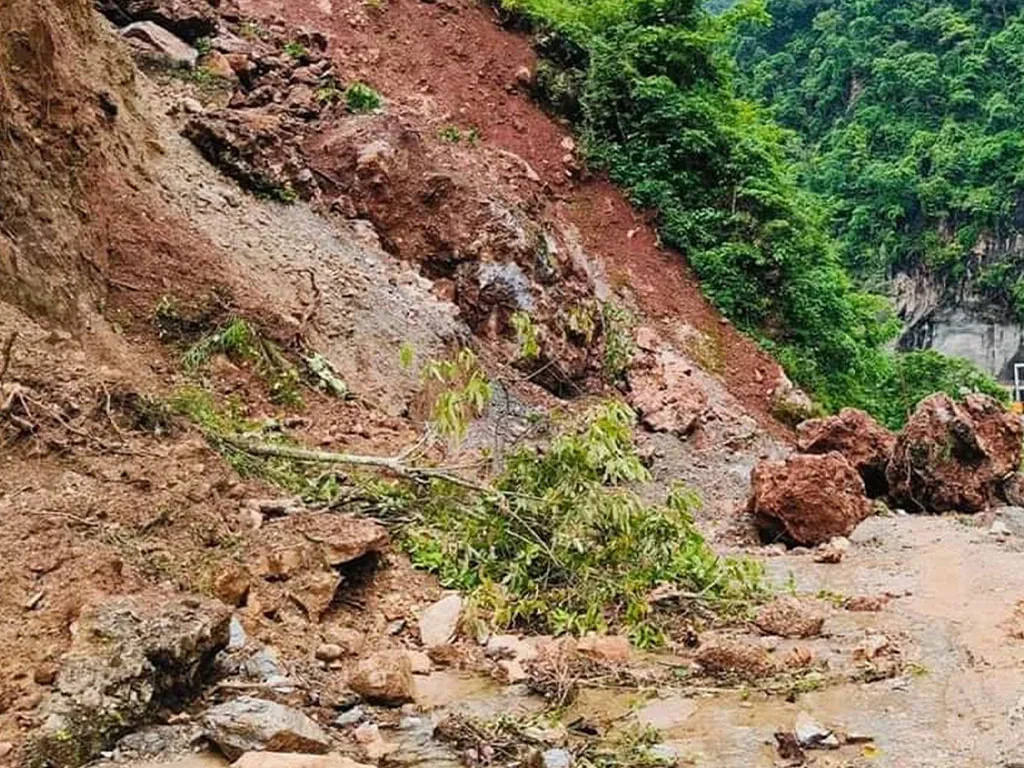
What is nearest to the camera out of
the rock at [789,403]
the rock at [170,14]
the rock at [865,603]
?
the rock at [865,603]

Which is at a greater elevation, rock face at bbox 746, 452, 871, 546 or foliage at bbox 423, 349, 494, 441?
foliage at bbox 423, 349, 494, 441

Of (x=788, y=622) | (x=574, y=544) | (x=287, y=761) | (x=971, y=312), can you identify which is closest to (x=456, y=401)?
(x=574, y=544)

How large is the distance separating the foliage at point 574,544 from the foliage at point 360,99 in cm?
1005

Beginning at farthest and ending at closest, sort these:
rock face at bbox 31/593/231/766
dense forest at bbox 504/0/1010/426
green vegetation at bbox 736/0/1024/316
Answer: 1. green vegetation at bbox 736/0/1024/316
2. dense forest at bbox 504/0/1010/426
3. rock face at bbox 31/593/231/766

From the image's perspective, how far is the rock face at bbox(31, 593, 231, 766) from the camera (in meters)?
4.16

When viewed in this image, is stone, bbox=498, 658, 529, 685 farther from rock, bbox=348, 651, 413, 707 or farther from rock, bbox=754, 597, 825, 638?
rock, bbox=754, 597, 825, 638

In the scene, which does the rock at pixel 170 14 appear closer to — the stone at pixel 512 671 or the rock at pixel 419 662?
the rock at pixel 419 662

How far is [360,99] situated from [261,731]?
13.4 metres

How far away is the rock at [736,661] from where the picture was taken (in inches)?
231

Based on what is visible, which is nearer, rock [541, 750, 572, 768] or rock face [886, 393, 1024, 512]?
rock [541, 750, 572, 768]

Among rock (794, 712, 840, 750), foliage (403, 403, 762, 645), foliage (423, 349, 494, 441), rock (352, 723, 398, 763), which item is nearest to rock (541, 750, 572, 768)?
rock (352, 723, 398, 763)

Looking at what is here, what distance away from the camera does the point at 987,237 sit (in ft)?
143

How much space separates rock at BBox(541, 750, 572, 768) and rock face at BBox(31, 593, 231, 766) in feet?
5.15

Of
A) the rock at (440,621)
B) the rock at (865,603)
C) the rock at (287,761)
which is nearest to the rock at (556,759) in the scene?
the rock at (287,761)
